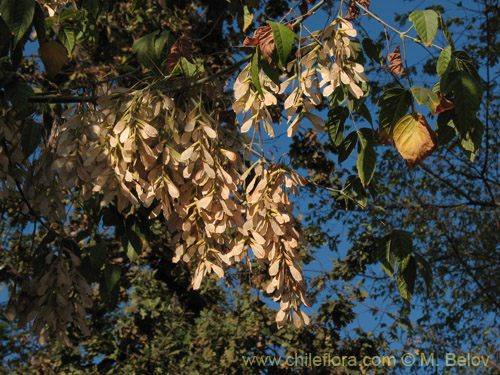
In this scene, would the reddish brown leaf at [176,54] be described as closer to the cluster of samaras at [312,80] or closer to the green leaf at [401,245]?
the cluster of samaras at [312,80]

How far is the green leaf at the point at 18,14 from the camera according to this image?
5.82 ft

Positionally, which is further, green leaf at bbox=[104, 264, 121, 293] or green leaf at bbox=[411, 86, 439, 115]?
green leaf at bbox=[104, 264, 121, 293]

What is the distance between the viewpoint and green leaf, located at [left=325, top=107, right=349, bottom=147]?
78.7 inches

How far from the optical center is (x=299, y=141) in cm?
538

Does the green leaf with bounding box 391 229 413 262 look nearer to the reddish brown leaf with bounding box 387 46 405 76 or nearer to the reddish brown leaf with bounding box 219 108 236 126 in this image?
the reddish brown leaf with bounding box 387 46 405 76

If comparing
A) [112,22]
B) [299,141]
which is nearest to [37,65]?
[112,22]

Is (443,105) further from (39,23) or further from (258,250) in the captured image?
(39,23)

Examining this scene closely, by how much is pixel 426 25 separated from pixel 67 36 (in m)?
1.46

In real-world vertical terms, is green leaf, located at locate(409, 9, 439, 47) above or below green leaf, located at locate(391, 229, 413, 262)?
above

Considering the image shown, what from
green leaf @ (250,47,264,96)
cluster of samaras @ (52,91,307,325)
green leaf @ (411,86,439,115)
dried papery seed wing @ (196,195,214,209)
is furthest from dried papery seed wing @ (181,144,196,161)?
green leaf @ (411,86,439,115)

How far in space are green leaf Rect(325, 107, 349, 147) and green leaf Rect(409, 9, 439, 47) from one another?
435mm

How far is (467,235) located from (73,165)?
5.17 m

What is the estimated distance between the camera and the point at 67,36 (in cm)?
246

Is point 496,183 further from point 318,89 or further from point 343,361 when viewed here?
point 318,89
